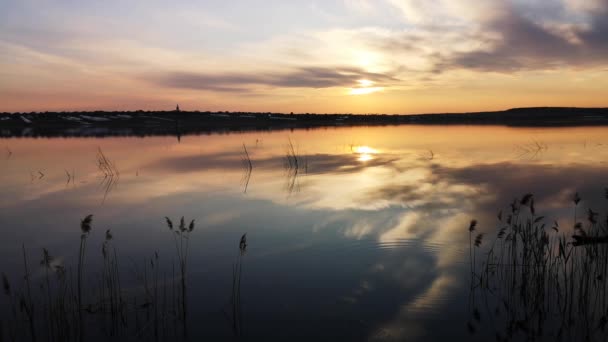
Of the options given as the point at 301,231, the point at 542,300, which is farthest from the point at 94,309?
the point at 542,300

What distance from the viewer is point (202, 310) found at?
5859 mm

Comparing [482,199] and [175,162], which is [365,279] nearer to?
[482,199]

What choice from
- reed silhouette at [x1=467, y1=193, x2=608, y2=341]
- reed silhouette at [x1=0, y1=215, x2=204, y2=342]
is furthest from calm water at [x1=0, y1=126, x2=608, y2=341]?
reed silhouette at [x1=467, y1=193, x2=608, y2=341]

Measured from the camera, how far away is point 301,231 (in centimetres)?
962

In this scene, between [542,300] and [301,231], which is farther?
[301,231]

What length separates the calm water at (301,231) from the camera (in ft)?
18.6

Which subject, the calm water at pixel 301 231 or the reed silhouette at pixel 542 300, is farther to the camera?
the calm water at pixel 301 231

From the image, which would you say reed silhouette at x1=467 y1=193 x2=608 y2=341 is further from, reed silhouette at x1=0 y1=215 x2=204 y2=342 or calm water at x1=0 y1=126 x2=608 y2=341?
reed silhouette at x1=0 y1=215 x2=204 y2=342

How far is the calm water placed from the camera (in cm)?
568

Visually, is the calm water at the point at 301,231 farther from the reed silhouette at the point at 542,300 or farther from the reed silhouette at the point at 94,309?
the reed silhouette at the point at 542,300

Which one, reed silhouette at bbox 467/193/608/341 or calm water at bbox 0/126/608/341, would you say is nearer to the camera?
reed silhouette at bbox 467/193/608/341

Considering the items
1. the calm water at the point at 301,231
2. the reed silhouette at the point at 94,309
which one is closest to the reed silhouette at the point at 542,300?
the calm water at the point at 301,231

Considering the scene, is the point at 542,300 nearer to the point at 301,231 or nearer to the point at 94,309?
the point at 301,231

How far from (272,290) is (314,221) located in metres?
4.12
